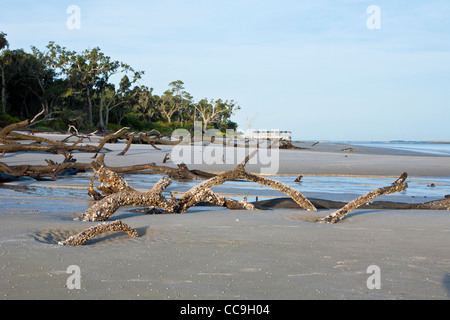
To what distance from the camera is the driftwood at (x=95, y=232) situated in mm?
2929

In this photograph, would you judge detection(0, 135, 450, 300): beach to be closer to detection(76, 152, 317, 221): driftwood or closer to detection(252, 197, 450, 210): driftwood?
detection(76, 152, 317, 221): driftwood

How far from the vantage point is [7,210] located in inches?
180

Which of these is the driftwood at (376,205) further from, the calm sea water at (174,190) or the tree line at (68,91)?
the tree line at (68,91)

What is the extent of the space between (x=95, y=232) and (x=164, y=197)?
4.15ft

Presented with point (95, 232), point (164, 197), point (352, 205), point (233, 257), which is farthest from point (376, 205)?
point (95, 232)

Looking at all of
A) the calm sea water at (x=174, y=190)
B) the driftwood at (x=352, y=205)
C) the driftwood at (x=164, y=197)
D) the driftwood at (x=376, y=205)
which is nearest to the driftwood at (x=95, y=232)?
the driftwood at (x=164, y=197)

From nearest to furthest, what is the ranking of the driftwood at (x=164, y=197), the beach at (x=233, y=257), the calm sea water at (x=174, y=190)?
the beach at (x=233, y=257), the driftwood at (x=164, y=197), the calm sea water at (x=174, y=190)

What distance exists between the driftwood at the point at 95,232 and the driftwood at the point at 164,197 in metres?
0.75

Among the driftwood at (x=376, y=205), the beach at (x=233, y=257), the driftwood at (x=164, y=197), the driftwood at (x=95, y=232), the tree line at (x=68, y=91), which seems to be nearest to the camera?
the beach at (x=233, y=257)

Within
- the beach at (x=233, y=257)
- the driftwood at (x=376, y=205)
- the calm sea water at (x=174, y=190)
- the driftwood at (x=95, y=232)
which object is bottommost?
the calm sea water at (x=174, y=190)

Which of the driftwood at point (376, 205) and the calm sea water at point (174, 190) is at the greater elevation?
the driftwood at point (376, 205)

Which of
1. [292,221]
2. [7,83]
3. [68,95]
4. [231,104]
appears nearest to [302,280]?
[292,221]

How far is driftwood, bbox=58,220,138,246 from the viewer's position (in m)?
2.93
